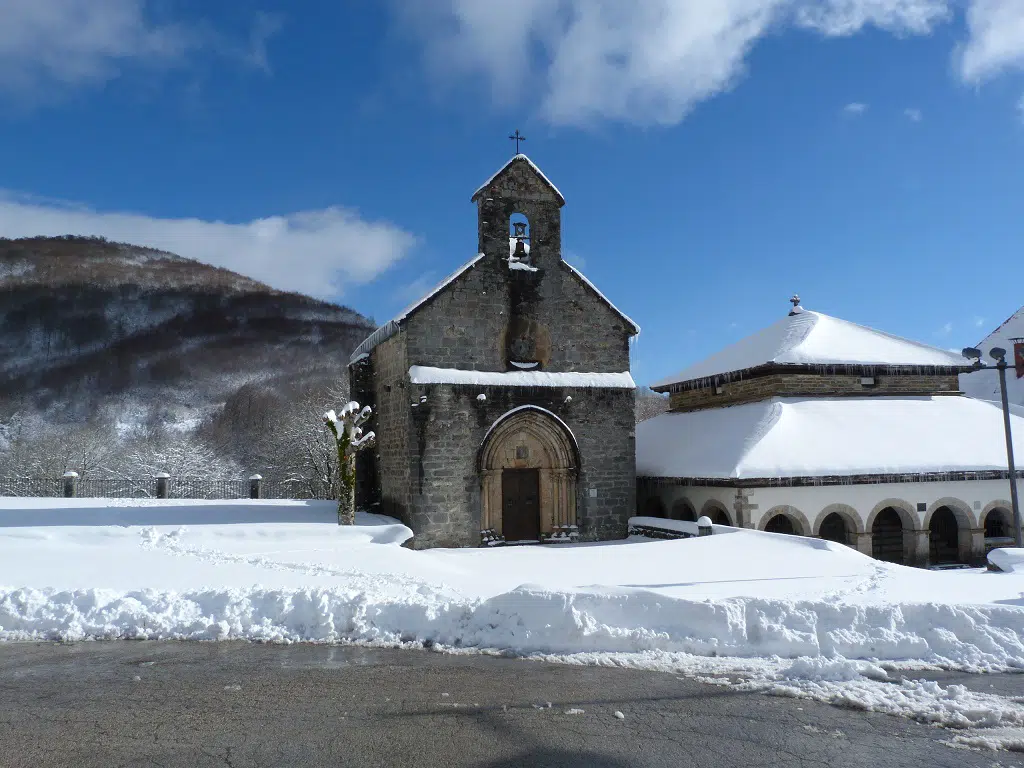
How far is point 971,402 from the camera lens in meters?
23.5

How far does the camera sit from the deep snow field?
784 cm

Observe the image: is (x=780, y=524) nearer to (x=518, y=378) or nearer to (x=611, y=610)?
(x=518, y=378)

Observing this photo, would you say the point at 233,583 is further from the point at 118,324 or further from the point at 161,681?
the point at 118,324

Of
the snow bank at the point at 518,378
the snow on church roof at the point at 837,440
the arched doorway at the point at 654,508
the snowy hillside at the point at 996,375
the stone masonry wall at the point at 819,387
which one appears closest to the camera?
the snow bank at the point at 518,378

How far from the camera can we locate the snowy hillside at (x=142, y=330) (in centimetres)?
7350

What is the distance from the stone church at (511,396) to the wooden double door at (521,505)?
26 millimetres

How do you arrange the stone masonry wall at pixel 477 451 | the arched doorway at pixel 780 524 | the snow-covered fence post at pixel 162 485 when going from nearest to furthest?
the stone masonry wall at pixel 477 451 < the arched doorway at pixel 780 524 < the snow-covered fence post at pixel 162 485

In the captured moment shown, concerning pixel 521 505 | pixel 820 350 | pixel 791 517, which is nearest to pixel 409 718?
pixel 521 505

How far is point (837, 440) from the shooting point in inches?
787

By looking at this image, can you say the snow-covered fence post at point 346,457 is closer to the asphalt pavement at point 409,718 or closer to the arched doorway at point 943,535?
the asphalt pavement at point 409,718

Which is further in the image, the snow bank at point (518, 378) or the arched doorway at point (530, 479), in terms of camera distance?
the arched doorway at point (530, 479)

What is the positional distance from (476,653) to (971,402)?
69.4ft

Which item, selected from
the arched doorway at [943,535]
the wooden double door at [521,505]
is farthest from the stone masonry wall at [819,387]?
the wooden double door at [521,505]

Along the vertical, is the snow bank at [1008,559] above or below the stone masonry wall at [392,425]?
below
